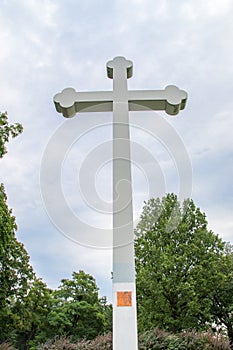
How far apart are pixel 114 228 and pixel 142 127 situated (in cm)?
157

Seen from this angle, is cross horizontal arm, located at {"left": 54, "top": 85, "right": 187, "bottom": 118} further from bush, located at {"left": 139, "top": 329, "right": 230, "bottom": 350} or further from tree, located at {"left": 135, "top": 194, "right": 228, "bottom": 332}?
tree, located at {"left": 135, "top": 194, "right": 228, "bottom": 332}

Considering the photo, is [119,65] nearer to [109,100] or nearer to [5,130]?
[109,100]

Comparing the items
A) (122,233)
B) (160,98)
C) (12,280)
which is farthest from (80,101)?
(12,280)

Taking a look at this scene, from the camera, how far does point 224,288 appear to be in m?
18.7

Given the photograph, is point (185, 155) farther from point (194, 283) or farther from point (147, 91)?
point (194, 283)

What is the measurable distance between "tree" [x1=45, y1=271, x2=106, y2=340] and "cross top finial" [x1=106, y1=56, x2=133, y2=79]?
1911 centimetres

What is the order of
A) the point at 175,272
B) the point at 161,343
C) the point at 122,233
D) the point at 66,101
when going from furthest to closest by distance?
Result: 1. the point at 175,272
2. the point at 161,343
3. the point at 66,101
4. the point at 122,233

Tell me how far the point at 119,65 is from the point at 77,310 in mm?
20606

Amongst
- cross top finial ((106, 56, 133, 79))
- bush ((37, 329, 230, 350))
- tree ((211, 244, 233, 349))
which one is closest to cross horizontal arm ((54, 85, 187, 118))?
cross top finial ((106, 56, 133, 79))

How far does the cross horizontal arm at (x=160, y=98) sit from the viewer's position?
15.7 feet

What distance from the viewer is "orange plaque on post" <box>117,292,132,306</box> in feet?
11.8

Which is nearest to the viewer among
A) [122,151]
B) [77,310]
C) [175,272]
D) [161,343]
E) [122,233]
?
[122,233]

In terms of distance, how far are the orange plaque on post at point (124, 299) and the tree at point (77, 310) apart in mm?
18869

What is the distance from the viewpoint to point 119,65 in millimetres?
5043
